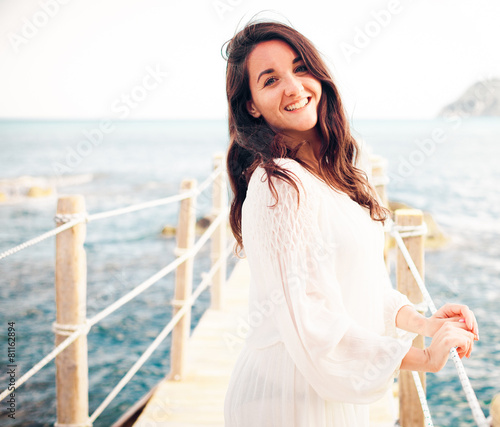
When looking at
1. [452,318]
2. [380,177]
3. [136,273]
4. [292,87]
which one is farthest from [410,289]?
[136,273]

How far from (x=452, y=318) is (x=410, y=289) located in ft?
3.19

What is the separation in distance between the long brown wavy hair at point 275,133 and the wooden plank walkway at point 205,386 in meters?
1.38

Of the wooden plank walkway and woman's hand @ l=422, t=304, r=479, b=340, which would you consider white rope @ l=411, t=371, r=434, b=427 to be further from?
the wooden plank walkway

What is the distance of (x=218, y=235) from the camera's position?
393cm

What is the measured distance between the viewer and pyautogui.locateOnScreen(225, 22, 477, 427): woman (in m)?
0.99

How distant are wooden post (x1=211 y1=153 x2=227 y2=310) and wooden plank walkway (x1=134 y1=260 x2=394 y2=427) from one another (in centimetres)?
7

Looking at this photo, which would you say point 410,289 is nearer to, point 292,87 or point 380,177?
point 380,177

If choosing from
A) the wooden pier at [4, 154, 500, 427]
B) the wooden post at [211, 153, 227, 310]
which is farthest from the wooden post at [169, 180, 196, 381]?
the wooden post at [211, 153, 227, 310]

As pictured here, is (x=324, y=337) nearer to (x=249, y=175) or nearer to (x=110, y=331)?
(x=249, y=175)

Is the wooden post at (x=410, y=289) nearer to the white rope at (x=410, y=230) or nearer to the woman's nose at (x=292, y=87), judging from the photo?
the white rope at (x=410, y=230)

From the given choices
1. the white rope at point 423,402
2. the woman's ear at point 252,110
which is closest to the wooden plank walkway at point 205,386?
the white rope at point 423,402

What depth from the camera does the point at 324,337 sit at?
0.98m

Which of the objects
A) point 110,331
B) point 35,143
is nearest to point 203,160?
A: point 35,143

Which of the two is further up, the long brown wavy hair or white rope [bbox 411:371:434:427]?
the long brown wavy hair
